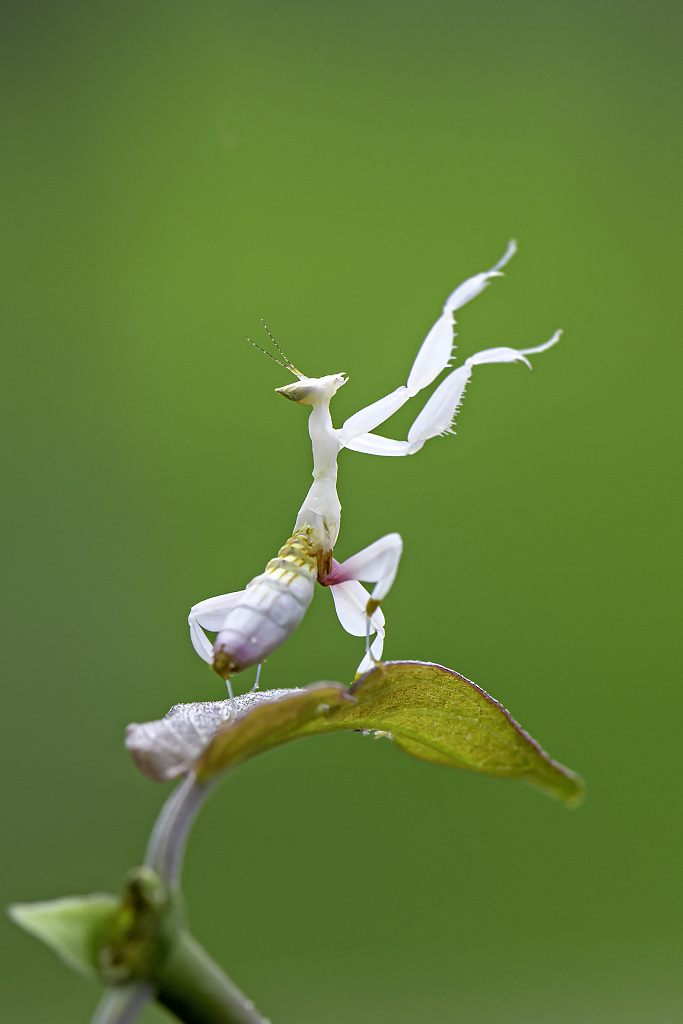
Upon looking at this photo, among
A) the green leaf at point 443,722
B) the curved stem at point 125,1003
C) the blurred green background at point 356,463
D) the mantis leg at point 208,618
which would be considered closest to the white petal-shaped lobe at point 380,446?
the mantis leg at point 208,618

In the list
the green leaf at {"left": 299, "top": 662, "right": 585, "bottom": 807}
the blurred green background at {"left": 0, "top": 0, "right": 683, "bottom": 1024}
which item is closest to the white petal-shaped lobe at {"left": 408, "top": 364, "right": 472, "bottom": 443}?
the green leaf at {"left": 299, "top": 662, "right": 585, "bottom": 807}

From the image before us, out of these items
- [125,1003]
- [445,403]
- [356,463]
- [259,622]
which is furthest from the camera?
[356,463]

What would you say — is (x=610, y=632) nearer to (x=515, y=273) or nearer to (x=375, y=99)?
(x=515, y=273)

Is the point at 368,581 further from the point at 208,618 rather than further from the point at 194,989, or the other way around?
the point at 194,989

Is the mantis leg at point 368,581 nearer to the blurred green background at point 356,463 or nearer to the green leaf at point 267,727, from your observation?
the green leaf at point 267,727

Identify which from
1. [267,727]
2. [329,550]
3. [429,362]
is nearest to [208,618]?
[329,550]

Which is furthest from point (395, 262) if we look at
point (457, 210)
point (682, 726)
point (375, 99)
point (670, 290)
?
point (682, 726)
